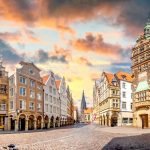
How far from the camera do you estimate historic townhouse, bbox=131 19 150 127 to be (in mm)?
53906


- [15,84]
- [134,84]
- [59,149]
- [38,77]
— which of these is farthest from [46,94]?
[59,149]

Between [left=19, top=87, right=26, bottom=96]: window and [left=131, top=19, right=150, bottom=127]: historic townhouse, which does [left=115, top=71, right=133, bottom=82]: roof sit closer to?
[left=131, top=19, right=150, bottom=127]: historic townhouse

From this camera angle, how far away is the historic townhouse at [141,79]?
177 ft

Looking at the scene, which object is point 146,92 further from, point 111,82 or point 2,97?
point 2,97

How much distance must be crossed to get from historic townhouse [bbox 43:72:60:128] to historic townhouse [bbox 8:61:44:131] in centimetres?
437

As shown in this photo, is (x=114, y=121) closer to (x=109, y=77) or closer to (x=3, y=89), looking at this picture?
(x=109, y=77)

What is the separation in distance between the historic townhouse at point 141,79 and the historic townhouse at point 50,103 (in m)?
21.7

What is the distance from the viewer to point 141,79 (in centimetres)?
5647

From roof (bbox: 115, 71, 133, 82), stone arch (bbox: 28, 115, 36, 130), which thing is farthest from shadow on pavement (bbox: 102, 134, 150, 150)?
roof (bbox: 115, 71, 133, 82)

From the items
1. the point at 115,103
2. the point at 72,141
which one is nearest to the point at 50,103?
the point at 115,103

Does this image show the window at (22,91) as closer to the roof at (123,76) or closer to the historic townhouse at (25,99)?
the historic townhouse at (25,99)

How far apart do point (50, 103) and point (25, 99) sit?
17.7 meters

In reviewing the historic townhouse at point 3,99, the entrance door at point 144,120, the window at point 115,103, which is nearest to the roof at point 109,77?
the window at point 115,103

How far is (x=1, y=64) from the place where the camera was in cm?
5591
